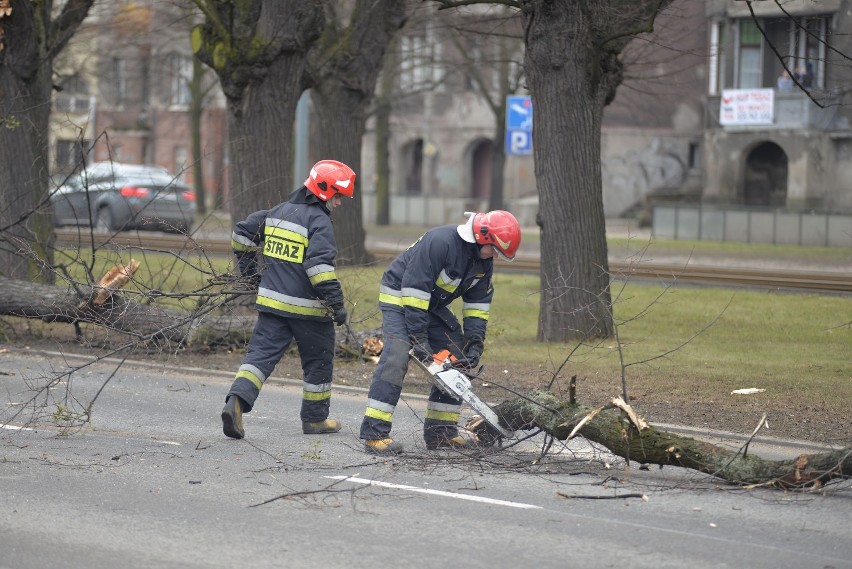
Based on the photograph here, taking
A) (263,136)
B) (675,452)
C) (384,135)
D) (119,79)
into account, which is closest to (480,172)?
(384,135)

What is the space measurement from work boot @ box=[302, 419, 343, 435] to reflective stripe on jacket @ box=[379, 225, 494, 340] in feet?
3.86

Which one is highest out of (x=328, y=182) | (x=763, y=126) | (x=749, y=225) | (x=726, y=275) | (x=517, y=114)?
(x=763, y=126)

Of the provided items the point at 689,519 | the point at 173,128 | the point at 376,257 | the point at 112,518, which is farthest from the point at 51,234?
the point at 173,128

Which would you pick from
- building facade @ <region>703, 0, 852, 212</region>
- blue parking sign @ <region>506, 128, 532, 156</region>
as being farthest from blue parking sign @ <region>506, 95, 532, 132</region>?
building facade @ <region>703, 0, 852, 212</region>

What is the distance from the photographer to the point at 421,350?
780 cm

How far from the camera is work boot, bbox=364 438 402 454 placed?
25.8ft

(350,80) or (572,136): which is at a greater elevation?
(350,80)

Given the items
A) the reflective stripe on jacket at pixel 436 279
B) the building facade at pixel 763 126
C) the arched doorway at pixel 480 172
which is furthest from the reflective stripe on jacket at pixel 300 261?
the arched doorway at pixel 480 172

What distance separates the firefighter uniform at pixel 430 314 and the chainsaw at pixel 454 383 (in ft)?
0.41

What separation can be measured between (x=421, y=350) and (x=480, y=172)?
138 feet

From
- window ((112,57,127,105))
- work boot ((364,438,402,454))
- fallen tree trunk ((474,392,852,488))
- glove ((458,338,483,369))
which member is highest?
window ((112,57,127,105))

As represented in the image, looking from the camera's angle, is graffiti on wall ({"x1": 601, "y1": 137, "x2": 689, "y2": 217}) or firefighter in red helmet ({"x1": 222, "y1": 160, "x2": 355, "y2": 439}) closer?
firefighter in red helmet ({"x1": 222, "y1": 160, "x2": 355, "y2": 439})

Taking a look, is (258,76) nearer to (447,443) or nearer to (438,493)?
(447,443)

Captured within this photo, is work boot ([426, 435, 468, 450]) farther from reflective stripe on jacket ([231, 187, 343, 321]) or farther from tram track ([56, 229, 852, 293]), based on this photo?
tram track ([56, 229, 852, 293])
